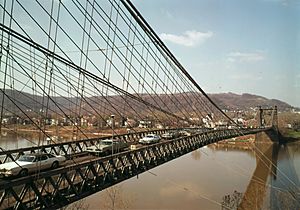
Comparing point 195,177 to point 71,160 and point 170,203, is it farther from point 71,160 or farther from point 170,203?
point 71,160

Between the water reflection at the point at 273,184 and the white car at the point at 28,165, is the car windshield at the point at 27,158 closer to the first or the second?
the white car at the point at 28,165

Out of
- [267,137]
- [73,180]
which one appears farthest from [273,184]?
[267,137]

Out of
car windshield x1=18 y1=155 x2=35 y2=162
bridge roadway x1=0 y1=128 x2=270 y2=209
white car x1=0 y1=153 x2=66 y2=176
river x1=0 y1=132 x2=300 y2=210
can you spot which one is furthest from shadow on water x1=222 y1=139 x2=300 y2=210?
car windshield x1=18 y1=155 x2=35 y2=162

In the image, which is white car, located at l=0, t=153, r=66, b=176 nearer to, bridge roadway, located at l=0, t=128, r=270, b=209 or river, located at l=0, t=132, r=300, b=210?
bridge roadway, located at l=0, t=128, r=270, b=209

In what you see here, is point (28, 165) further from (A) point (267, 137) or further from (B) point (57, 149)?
(A) point (267, 137)

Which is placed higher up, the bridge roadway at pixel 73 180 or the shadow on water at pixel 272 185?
the bridge roadway at pixel 73 180

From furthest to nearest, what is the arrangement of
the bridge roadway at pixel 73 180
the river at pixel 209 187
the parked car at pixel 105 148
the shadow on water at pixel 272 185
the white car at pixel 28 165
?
the shadow on water at pixel 272 185 → the river at pixel 209 187 → the parked car at pixel 105 148 → the white car at pixel 28 165 → the bridge roadway at pixel 73 180

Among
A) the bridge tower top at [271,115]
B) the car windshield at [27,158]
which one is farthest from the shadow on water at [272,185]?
the car windshield at [27,158]
